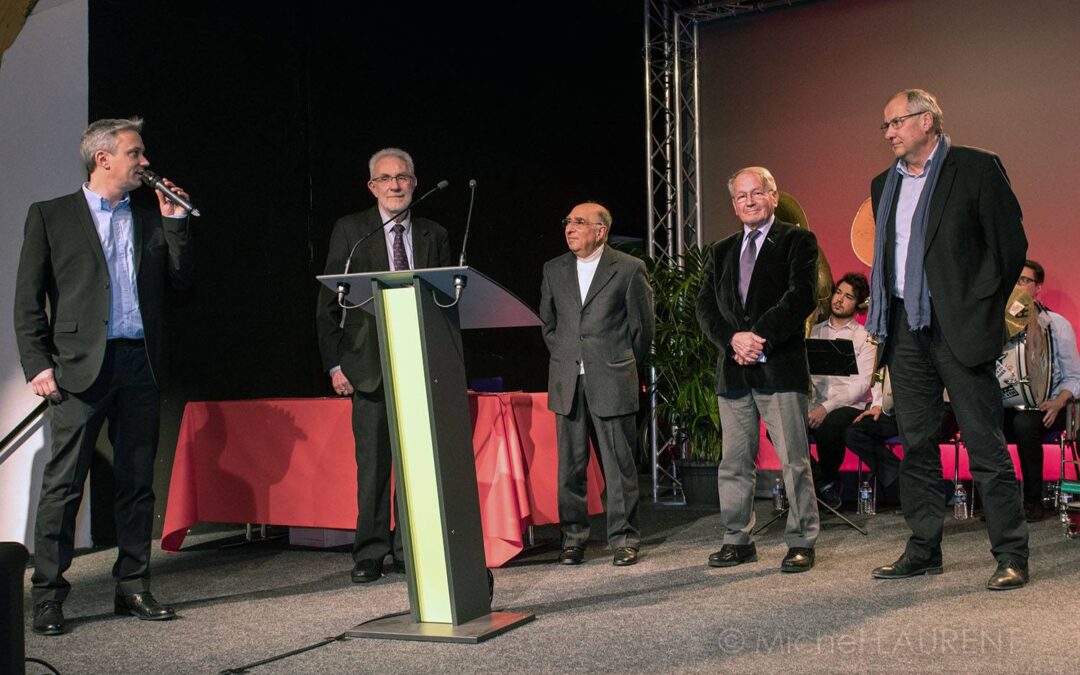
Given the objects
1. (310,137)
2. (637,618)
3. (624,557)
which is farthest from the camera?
(310,137)

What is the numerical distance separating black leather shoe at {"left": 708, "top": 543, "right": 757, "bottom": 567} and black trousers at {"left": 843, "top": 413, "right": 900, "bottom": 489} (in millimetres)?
1990

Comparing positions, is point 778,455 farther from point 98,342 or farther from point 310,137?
point 310,137

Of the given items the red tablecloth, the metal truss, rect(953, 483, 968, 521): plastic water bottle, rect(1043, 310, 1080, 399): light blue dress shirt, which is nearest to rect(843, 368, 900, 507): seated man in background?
the red tablecloth

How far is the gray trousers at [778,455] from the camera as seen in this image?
4078mm

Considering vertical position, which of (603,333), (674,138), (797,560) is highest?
(674,138)

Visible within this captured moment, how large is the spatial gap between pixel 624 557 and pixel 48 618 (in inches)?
85.2

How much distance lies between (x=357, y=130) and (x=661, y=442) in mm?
3071

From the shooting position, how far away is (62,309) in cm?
335

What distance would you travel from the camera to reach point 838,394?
6.22 meters

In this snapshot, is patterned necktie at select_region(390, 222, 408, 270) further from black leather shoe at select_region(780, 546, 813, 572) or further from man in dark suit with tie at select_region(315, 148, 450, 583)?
black leather shoe at select_region(780, 546, 813, 572)

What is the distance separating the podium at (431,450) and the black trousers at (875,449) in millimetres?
3533

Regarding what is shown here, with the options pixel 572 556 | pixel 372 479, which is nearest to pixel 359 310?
pixel 372 479

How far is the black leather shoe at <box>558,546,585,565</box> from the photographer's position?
4410mm

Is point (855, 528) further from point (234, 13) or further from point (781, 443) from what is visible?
point (234, 13)
